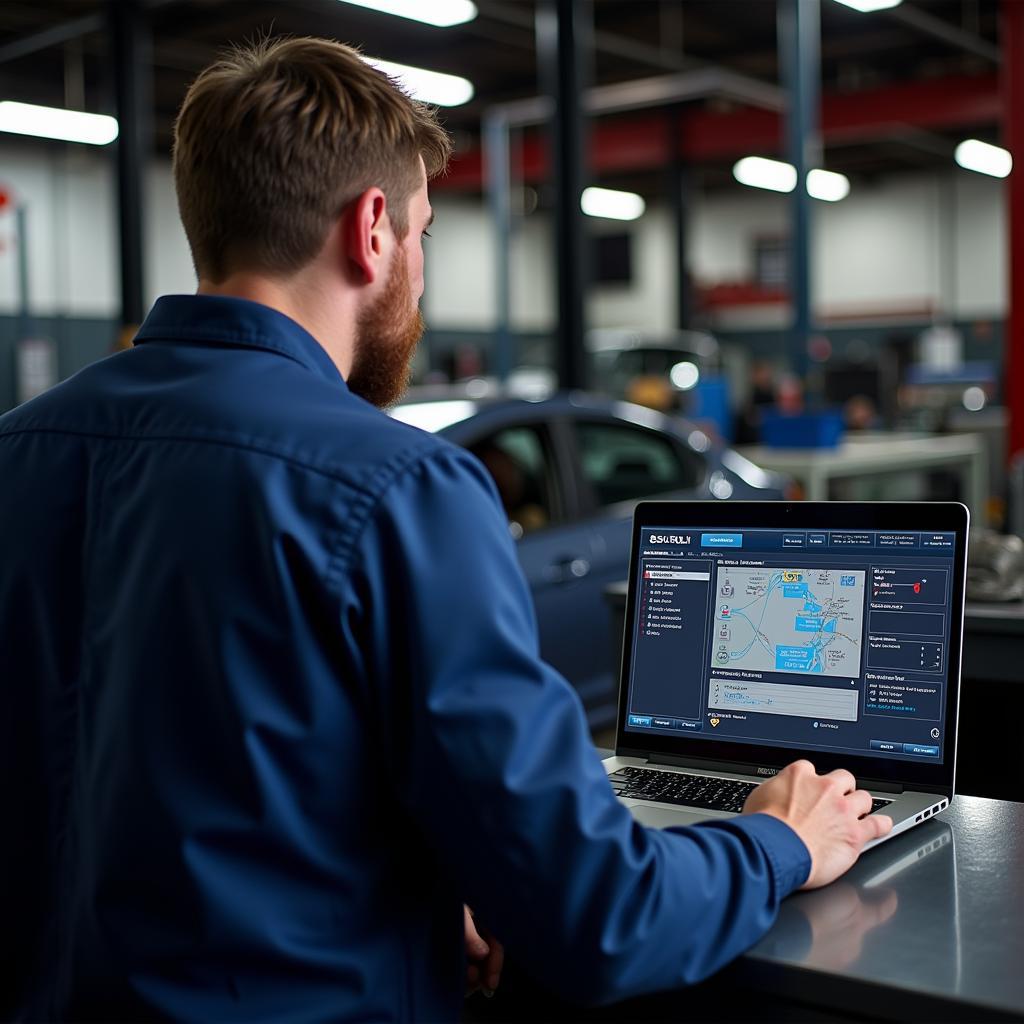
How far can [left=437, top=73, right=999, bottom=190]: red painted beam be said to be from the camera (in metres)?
13.2

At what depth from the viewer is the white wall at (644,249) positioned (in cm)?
1655

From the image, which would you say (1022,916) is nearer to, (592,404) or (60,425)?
(60,425)

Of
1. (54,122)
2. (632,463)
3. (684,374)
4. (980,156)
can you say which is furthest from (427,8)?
(980,156)

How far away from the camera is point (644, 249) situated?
22.6 meters

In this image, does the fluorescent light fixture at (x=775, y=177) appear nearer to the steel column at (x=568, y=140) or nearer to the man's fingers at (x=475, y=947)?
the steel column at (x=568, y=140)

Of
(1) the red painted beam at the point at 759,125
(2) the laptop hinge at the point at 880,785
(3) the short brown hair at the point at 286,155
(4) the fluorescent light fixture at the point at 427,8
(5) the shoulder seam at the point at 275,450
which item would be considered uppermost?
(1) the red painted beam at the point at 759,125

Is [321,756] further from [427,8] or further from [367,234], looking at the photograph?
[427,8]

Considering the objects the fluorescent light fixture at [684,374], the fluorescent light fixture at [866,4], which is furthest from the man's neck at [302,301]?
the fluorescent light fixture at [684,374]

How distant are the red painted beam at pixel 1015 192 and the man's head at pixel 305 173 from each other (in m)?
6.63

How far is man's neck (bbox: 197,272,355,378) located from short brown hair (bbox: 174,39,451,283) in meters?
0.01

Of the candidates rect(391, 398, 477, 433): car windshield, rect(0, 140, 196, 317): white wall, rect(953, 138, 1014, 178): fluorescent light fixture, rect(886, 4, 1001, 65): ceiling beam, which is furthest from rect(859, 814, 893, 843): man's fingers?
rect(0, 140, 196, 317): white wall

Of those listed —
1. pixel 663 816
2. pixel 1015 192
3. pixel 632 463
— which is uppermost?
pixel 1015 192

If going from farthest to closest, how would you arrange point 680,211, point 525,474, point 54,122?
1. point 680,211
2. point 54,122
3. point 525,474

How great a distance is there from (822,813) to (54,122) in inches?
406
